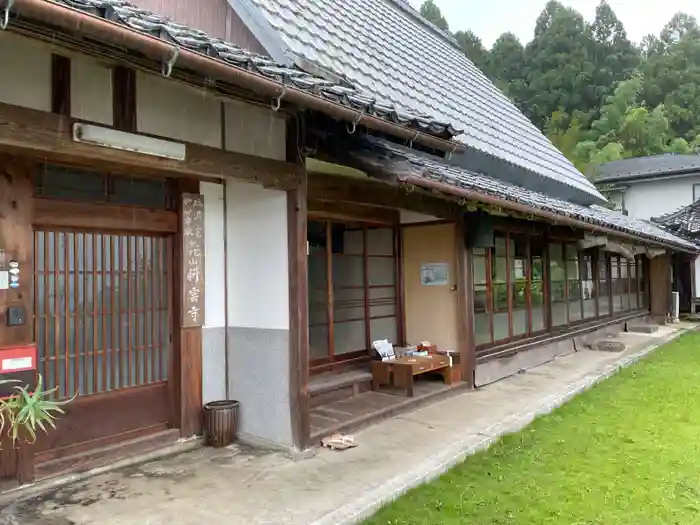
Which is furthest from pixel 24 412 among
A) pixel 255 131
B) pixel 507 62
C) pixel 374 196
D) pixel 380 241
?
pixel 507 62

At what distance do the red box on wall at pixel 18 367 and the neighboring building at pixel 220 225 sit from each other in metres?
0.10

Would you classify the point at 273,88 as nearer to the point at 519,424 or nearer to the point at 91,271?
the point at 91,271

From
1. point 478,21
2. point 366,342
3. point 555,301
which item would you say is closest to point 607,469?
point 366,342

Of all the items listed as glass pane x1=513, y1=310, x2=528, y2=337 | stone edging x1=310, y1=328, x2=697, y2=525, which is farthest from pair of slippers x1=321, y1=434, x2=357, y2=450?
glass pane x1=513, y1=310, x2=528, y2=337

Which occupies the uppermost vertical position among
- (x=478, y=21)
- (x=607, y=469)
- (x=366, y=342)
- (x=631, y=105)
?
(x=478, y=21)

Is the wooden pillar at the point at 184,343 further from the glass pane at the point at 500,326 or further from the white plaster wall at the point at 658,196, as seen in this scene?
the white plaster wall at the point at 658,196

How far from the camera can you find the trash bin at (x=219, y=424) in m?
5.34

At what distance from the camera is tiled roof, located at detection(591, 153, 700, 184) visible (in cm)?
2597

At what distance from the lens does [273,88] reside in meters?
3.71

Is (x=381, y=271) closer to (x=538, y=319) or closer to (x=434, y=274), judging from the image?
(x=434, y=274)

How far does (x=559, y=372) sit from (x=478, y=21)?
51.9 m

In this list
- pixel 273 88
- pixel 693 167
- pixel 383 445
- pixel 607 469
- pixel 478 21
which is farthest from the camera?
pixel 478 21

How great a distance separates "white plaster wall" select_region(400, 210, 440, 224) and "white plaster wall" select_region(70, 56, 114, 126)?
4.74 m

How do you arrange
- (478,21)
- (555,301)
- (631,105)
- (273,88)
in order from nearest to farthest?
1. (273,88)
2. (555,301)
3. (631,105)
4. (478,21)
